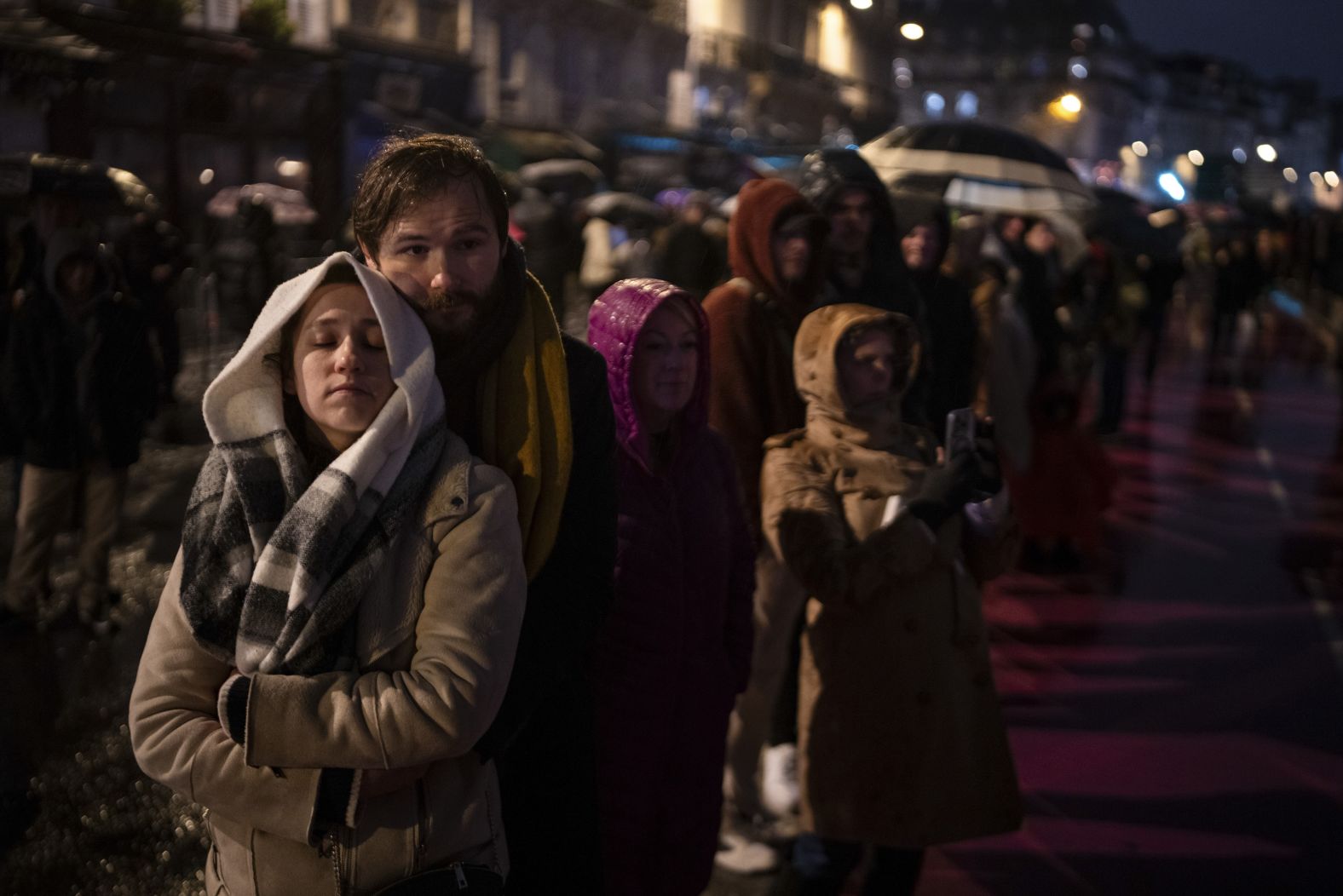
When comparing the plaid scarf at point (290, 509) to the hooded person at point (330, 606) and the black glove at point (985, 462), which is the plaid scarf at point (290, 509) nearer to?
the hooded person at point (330, 606)

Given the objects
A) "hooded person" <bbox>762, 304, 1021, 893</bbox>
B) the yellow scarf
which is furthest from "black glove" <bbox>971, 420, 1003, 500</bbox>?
the yellow scarf

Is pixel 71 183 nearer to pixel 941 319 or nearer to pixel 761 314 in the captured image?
pixel 761 314

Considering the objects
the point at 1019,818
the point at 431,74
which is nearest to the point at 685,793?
the point at 1019,818

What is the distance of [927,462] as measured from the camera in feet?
11.3

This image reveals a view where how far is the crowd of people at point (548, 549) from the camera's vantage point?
5.96ft

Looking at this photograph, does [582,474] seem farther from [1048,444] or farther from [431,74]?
[431,74]

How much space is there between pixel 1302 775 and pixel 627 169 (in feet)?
78.4

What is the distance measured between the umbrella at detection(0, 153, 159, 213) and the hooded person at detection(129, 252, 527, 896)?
4862 mm

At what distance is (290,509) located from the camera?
1.80 meters

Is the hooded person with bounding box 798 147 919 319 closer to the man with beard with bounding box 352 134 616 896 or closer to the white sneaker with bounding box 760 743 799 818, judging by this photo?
the white sneaker with bounding box 760 743 799 818

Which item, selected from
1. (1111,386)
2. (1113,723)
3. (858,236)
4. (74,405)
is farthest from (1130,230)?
(74,405)

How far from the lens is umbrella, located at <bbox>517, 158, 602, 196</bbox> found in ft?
63.7

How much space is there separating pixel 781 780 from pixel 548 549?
2.41 meters

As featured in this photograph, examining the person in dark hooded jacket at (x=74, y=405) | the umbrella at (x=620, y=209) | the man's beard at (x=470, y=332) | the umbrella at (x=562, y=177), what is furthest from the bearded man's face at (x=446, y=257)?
the umbrella at (x=562, y=177)
